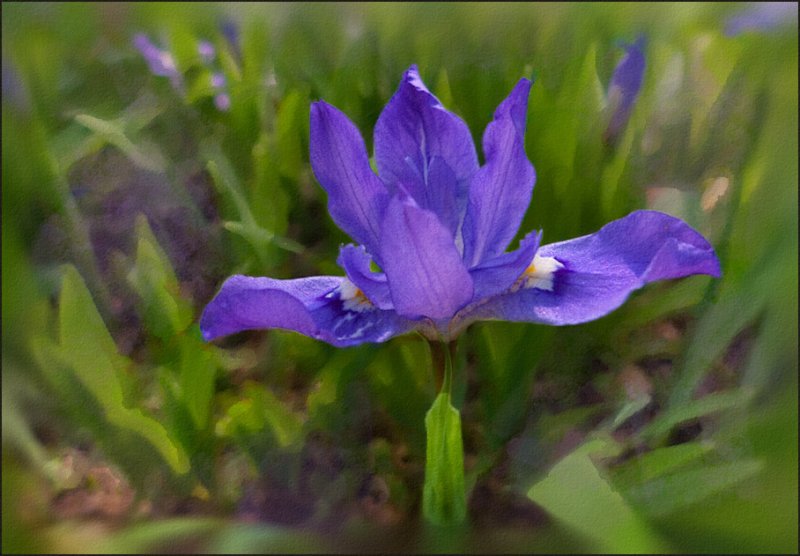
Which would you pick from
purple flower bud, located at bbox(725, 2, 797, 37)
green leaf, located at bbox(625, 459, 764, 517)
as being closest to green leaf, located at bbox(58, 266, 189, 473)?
green leaf, located at bbox(625, 459, 764, 517)

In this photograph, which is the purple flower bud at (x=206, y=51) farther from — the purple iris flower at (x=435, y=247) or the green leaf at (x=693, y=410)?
the green leaf at (x=693, y=410)

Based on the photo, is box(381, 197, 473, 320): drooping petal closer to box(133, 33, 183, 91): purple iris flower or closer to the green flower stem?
the green flower stem

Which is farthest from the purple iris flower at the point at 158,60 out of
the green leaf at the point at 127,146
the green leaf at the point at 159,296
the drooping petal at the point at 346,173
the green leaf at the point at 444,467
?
the green leaf at the point at 444,467

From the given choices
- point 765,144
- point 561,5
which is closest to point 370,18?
point 561,5

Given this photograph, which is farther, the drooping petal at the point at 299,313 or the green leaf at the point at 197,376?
the green leaf at the point at 197,376

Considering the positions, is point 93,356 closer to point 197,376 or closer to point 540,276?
point 197,376
